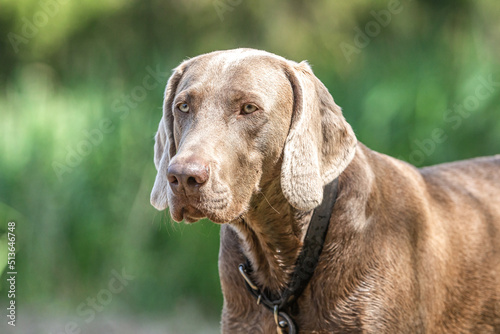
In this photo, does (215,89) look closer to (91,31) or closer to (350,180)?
(350,180)

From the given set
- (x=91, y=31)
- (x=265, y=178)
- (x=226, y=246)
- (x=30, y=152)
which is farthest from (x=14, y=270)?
(x=265, y=178)

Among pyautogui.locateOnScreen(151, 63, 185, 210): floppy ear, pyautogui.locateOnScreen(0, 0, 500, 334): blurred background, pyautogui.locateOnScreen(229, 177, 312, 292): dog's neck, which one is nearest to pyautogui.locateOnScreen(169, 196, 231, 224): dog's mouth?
pyautogui.locateOnScreen(229, 177, 312, 292): dog's neck

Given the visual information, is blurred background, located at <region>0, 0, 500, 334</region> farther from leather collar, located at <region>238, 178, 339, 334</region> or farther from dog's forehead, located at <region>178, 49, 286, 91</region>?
dog's forehead, located at <region>178, 49, 286, 91</region>

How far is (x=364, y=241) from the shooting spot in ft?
9.31

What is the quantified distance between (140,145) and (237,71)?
330cm

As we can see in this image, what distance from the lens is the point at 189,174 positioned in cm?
238

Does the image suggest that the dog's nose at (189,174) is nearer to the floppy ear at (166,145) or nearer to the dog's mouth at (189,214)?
the dog's mouth at (189,214)

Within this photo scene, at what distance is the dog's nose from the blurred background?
2.80m

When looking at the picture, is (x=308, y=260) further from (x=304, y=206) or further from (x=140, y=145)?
(x=140, y=145)

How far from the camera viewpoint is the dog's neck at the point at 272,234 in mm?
2863

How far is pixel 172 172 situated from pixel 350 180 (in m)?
0.89

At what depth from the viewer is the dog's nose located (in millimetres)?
2385

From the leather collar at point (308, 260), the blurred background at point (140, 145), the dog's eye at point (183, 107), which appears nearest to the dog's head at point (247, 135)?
the dog's eye at point (183, 107)

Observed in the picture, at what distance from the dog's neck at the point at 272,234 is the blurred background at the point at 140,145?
7.42ft
